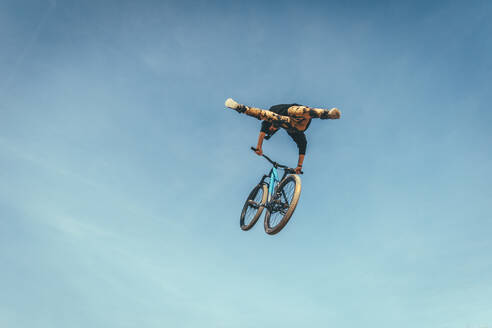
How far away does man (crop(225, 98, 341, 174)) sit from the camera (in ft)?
35.6

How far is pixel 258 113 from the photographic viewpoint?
11.2 metres

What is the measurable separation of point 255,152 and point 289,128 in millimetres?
1335

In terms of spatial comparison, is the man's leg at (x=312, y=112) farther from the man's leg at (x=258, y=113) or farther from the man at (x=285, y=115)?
the man's leg at (x=258, y=113)

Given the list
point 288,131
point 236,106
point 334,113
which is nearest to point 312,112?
point 334,113

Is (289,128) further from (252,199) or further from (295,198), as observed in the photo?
(252,199)

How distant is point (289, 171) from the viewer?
1270 centimetres

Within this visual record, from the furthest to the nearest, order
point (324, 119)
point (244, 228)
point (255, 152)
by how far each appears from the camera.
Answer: point (244, 228)
point (255, 152)
point (324, 119)

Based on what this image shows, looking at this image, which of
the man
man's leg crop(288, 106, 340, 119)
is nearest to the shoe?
the man

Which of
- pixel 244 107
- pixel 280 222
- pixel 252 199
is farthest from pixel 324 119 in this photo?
pixel 252 199

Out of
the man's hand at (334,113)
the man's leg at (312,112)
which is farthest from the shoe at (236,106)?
the man's hand at (334,113)

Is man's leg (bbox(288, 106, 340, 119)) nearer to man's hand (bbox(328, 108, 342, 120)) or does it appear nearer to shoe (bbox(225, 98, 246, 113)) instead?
man's hand (bbox(328, 108, 342, 120))

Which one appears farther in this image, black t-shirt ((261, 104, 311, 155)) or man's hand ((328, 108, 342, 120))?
black t-shirt ((261, 104, 311, 155))

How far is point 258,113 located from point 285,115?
0.78m

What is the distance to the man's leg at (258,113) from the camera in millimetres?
11055
